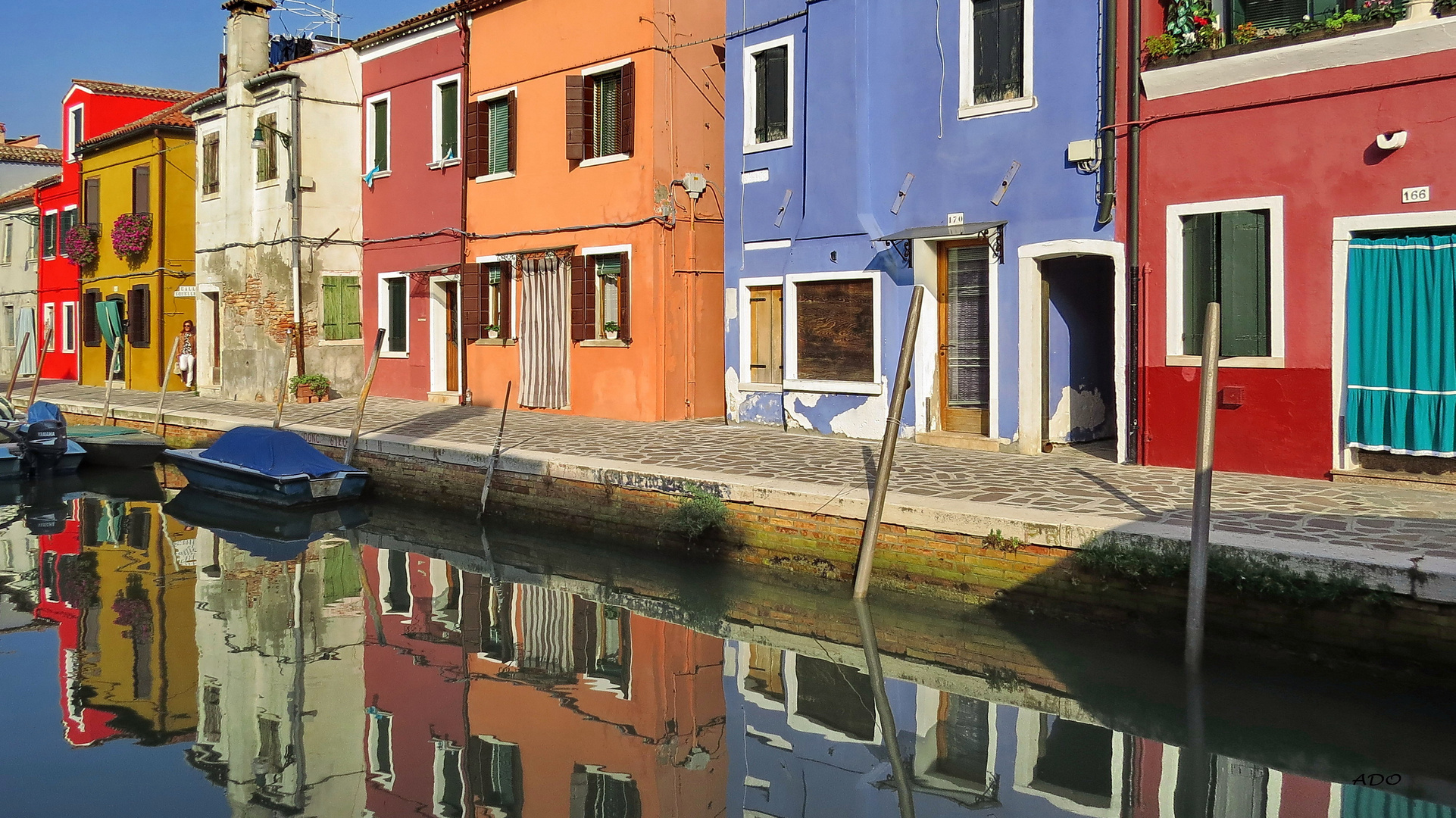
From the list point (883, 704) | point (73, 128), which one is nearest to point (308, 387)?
point (73, 128)

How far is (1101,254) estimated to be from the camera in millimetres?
12117

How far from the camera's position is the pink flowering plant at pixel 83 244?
97.8 ft

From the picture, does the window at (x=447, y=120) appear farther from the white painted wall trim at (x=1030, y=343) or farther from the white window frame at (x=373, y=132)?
the white painted wall trim at (x=1030, y=343)

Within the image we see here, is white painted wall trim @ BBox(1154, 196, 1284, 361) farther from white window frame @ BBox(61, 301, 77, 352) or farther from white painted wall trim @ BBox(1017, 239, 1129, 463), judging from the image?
white window frame @ BBox(61, 301, 77, 352)

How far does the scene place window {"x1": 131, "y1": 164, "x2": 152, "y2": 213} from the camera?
90.5ft

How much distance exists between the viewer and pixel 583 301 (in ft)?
58.1

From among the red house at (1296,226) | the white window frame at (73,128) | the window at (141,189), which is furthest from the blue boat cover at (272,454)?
the white window frame at (73,128)

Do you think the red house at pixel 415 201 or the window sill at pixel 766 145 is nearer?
the window sill at pixel 766 145

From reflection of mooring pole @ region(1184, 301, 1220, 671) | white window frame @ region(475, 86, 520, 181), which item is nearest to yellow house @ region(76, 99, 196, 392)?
white window frame @ region(475, 86, 520, 181)

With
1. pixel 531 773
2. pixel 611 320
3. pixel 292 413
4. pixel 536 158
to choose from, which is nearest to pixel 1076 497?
pixel 531 773

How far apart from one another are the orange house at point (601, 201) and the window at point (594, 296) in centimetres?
3

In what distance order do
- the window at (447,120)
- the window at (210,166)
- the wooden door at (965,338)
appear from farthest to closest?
the window at (210,166) < the window at (447,120) < the wooden door at (965,338)

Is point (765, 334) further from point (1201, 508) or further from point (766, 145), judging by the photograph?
point (1201, 508)

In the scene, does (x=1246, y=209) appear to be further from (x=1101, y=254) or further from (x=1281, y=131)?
(x=1101, y=254)
